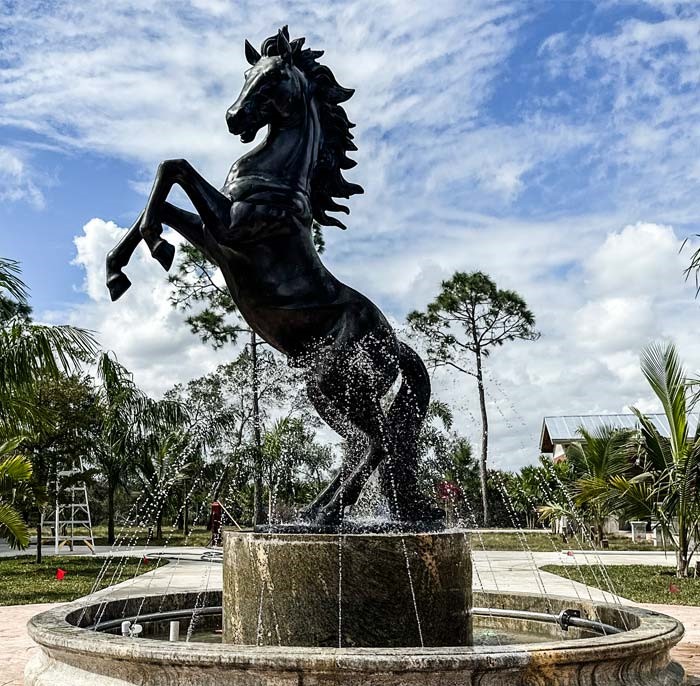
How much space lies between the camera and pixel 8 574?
49.9 ft

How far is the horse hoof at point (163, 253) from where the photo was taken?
15.4ft

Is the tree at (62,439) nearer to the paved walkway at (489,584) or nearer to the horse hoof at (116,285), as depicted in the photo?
the paved walkway at (489,584)

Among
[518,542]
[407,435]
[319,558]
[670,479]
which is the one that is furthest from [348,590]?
[518,542]

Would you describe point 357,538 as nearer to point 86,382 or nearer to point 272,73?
point 272,73

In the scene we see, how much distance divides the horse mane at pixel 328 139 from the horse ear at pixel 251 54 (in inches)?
9.2

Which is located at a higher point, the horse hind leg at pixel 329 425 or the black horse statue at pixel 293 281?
the black horse statue at pixel 293 281

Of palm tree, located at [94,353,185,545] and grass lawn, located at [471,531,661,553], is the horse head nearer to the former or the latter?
grass lawn, located at [471,531,661,553]

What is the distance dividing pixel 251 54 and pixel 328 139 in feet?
2.35

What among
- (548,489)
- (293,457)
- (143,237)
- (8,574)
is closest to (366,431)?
(143,237)

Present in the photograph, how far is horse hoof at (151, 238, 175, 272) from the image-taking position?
468cm

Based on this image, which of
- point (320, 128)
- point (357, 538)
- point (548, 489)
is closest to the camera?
point (357, 538)

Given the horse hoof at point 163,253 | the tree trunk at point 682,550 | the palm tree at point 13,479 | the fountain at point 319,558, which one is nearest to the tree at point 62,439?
the palm tree at point 13,479

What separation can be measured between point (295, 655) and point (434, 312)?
101 ft

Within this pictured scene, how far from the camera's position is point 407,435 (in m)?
4.86
